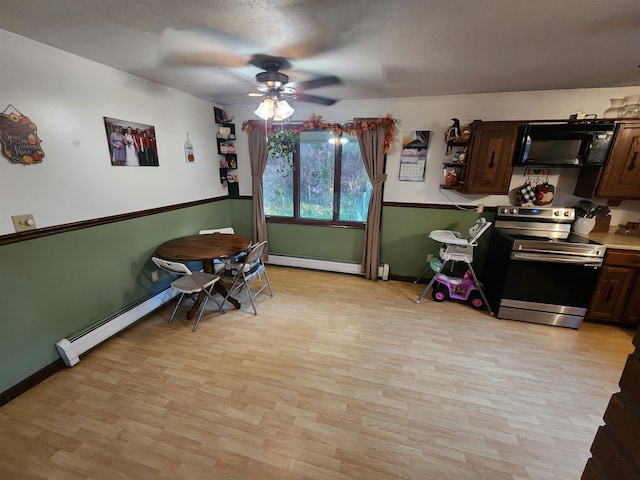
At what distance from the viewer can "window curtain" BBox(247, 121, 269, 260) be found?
3.72m

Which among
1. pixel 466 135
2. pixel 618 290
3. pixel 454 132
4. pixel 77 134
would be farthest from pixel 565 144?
pixel 77 134

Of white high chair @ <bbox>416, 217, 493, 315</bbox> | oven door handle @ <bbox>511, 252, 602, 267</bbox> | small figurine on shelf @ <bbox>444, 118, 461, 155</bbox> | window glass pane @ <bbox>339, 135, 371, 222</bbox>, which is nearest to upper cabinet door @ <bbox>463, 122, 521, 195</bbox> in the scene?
small figurine on shelf @ <bbox>444, 118, 461, 155</bbox>

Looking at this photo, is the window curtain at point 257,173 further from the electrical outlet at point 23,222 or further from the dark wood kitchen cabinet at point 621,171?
the dark wood kitchen cabinet at point 621,171

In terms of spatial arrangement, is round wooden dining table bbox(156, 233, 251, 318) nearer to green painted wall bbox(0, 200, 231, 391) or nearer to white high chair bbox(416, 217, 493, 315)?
green painted wall bbox(0, 200, 231, 391)

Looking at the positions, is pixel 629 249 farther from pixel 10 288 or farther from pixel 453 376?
pixel 10 288

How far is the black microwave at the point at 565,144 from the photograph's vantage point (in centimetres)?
261

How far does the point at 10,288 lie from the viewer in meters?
1.79

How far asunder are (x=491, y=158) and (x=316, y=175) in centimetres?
215

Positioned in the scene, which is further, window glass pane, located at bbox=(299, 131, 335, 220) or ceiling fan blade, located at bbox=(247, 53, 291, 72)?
window glass pane, located at bbox=(299, 131, 335, 220)

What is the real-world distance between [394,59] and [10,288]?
3.22 m

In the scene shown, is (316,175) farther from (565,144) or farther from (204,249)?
(565,144)

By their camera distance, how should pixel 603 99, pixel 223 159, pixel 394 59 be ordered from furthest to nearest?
pixel 223 159
pixel 603 99
pixel 394 59

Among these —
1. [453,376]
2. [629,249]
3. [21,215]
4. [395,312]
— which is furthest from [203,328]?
[629,249]

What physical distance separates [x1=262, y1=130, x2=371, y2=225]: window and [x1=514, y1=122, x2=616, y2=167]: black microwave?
1.78m
